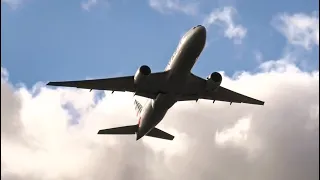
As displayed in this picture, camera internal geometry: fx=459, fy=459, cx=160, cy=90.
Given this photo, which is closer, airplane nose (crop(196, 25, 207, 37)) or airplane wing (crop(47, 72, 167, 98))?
airplane nose (crop(196, 25, 207, 37))

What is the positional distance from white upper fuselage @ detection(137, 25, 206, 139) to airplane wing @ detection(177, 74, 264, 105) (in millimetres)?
1154

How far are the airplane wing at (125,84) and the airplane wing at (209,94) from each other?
2.70m

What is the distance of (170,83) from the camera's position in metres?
40.4

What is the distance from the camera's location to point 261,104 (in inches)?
1889

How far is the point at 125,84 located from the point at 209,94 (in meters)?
8.71

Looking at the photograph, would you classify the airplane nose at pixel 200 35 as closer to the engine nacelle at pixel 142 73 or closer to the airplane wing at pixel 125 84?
the airplane wing at pixel 125 84

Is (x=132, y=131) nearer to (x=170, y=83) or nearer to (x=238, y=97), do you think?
(x=170, y=83)

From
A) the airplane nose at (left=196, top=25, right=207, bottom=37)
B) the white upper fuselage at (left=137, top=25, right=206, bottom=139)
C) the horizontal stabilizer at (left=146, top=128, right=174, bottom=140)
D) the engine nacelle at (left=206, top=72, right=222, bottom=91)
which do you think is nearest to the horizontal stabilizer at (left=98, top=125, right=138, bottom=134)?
the horizontal stabilizer at (left=146, top=128, right=174, bottom=140)

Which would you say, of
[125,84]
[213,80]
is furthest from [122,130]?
[213,80]

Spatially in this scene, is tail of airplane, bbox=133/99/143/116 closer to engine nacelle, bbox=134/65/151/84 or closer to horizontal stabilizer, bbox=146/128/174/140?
horizontal stabilizer, bbox=146/128/174/140

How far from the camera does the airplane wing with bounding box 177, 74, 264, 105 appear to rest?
41.8 meters

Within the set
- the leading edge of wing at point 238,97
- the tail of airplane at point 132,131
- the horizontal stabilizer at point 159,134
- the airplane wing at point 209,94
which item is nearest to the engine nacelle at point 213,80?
the airplane wing at point 209,94

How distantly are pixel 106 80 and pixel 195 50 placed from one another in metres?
9.14

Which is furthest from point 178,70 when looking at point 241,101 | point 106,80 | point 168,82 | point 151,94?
point 241,101
